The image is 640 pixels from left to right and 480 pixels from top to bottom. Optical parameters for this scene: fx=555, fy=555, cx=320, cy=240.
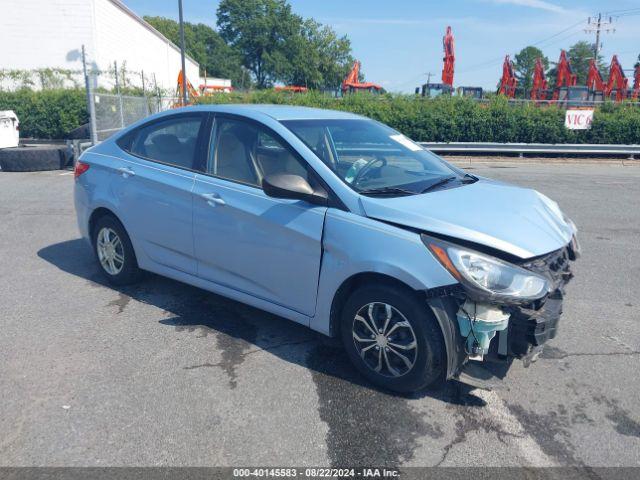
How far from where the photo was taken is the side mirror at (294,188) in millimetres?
3521

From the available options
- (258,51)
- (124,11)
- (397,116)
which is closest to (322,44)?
(258,51)

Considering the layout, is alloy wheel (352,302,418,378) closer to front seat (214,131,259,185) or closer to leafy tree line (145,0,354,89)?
front seat (214,131,259,185)

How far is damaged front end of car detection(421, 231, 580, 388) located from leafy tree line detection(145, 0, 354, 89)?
7745cm

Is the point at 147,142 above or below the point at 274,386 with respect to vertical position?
above

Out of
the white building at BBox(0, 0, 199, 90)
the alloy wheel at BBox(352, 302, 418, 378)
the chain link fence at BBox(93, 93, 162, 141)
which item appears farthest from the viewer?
the white building at BBox(0, 0, 199, 90)

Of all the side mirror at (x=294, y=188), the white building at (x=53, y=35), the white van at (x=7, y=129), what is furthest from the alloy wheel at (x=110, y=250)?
the white building at (x=53, y=35)

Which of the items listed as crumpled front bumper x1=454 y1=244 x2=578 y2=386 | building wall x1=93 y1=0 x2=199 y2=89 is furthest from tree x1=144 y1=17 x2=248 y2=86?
crumpled front bumper x1=454 y1=244 x2=578 y2=386

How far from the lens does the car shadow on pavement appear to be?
348 cm

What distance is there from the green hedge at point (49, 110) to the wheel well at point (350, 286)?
1764cm

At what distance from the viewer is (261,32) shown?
3214 inches

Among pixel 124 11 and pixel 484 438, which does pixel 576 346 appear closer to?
pixel 484 438

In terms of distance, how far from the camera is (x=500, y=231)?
3205mm

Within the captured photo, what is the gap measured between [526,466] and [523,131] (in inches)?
707

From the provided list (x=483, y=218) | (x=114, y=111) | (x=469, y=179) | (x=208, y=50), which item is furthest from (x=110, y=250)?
(x=208, y=50)
